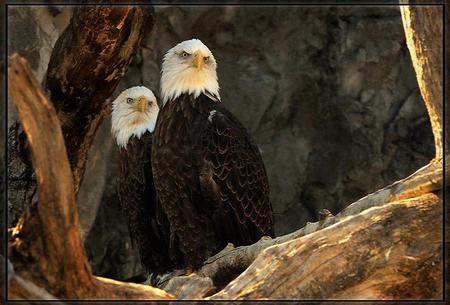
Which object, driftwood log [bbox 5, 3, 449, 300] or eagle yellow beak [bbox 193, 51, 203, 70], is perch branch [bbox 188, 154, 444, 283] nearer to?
driftwood log [bbox 5, 3, 449, 300]

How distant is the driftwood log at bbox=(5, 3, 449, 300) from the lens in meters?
3.61

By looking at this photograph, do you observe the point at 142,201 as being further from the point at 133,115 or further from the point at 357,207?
the point at 357,207

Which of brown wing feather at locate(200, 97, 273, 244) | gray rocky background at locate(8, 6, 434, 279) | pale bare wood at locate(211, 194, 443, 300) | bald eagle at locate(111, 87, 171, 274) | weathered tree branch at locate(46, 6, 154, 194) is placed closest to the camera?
pale bare wood at locate(211, 194, 443, 300)

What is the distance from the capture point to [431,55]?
4.73 m

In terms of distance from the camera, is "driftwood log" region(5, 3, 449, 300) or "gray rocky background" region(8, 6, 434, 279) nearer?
"driftwood log" region(5, 3, 449, 300)

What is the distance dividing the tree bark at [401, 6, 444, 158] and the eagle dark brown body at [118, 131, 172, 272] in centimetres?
229

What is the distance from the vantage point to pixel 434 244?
4.34m

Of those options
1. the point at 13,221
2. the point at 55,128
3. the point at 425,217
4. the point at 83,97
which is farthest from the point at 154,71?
the point at 55,128

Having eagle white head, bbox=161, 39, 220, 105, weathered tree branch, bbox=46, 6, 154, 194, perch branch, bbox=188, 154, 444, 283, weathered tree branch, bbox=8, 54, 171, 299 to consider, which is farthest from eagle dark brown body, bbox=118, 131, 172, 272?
weathered tree branch, bbox=8, 54, 171, 299

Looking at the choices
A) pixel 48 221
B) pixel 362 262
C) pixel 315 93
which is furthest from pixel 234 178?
pixel 315 93

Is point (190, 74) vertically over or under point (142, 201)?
over

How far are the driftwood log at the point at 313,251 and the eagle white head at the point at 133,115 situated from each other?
7.12ft

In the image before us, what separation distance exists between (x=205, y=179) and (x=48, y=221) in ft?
7.44

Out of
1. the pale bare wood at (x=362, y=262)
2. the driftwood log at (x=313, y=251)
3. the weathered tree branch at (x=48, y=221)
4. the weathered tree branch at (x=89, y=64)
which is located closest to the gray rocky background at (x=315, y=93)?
the weathered tree branch at (x=89, y=64)
